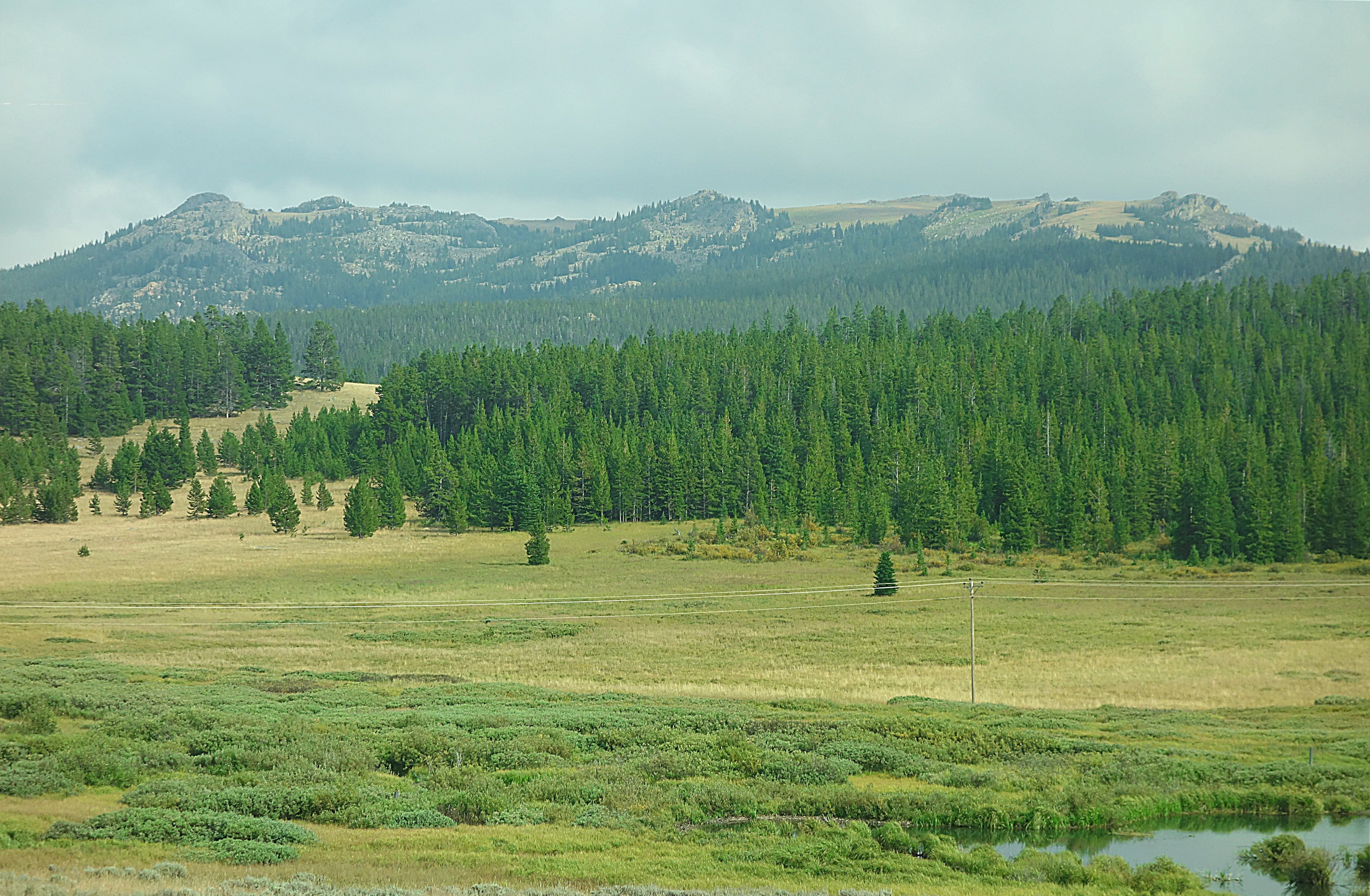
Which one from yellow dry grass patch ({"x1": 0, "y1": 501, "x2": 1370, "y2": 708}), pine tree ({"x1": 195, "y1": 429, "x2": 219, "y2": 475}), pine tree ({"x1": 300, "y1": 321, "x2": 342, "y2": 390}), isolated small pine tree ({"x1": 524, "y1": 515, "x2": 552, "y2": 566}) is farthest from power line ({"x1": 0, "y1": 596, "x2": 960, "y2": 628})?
pine tree ({"x1": 300, "y1": 321, "x2": 342, "y2": 390})

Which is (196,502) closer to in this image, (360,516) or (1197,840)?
(360,516)

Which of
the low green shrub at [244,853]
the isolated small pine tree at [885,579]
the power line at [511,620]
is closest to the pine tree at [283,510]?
the power line at [511,620]

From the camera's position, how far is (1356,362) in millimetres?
108938

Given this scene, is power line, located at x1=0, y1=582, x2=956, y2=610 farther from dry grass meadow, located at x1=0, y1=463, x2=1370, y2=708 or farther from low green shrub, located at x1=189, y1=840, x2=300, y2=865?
low green shrub, located at x1=189, y1=840, x2=300, y2=865

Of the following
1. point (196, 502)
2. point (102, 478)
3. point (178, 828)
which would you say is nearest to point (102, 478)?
point (102, 478)

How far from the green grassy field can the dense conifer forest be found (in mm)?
24829

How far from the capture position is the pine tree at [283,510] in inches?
3976

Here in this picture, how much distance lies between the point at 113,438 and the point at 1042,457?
398 feet

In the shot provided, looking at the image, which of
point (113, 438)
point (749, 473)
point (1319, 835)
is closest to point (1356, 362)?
point (749, 473)

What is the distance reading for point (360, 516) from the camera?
10056 centimetres

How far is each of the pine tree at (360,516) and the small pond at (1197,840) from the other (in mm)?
87593

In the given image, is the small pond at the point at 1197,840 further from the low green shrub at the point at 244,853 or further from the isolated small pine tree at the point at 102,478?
the isolated small pine tree at the point at 102,478

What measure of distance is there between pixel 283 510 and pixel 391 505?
11.3 metres

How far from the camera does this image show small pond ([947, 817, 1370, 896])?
20.2m
